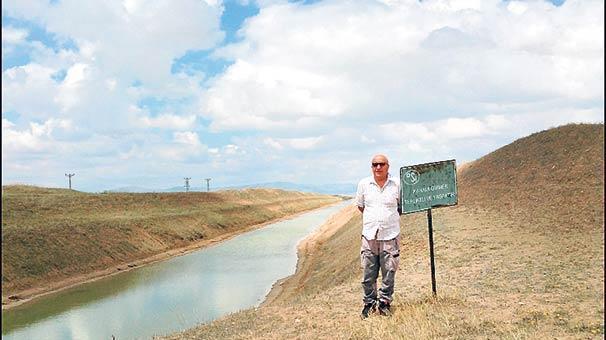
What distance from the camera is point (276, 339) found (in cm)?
1247

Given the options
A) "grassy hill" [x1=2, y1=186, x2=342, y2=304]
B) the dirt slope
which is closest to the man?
the dirt slope

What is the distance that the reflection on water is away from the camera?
2655 centimetres

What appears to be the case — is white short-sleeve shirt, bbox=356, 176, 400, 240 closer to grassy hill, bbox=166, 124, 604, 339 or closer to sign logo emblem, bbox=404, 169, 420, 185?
sign logo emblem, bbox=404, 169, 420, 185

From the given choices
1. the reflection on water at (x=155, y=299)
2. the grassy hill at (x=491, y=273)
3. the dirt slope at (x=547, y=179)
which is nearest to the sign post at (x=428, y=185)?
the grassy hill at (x=491, y=273)

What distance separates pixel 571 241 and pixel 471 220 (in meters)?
8.82

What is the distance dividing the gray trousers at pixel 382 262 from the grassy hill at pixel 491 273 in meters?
0.58

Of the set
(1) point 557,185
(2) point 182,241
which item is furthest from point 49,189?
(1) point 557,185

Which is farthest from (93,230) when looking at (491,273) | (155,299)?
(491,273)

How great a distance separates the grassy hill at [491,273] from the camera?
436 inches

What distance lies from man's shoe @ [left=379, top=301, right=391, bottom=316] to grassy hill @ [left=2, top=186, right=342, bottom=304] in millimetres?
30575

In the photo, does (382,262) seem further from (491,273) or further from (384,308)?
(491,273)

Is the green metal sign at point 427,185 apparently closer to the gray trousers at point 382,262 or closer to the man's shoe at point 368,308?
the gray trousers at point 382,262

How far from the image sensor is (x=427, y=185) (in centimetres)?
1305

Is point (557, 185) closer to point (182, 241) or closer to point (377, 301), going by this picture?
point (377, 301)
